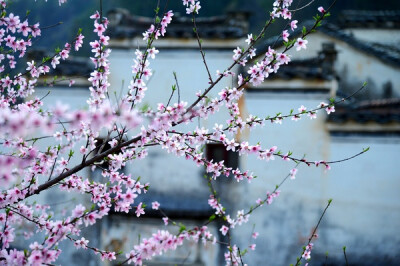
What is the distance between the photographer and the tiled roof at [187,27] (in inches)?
307

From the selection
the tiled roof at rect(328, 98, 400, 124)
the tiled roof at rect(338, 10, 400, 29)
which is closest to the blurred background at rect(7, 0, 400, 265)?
the tiled roof at rect(328, 98, 400, 124)

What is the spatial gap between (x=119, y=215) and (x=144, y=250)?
4.92 metres

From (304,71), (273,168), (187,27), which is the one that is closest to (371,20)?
(304,71)

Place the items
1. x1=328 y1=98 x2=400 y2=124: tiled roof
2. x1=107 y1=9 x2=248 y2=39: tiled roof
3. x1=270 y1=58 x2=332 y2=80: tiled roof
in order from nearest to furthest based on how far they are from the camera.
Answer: x1=328 y1=98 x2=400 y2=124: tiled roof → x1=270 y1=58 x2=332 y2=80: tiled roof → x1=107 y1=9 x2=248 y2=39: tiled roof

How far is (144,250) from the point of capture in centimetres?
302

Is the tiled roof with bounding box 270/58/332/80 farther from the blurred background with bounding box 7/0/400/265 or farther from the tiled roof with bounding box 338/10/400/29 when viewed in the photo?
the tiled roof with bounding box 338/10/400/29

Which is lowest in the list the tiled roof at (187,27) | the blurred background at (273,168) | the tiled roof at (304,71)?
the blurred background at (273,168)

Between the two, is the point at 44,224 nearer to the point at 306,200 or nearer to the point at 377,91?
the point at 306,200

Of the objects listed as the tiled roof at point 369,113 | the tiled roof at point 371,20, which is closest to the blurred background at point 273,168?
the tiled roof at point 369,113

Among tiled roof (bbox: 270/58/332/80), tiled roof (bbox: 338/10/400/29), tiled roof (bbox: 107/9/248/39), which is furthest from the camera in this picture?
tiled roof (bbox: 338/10/400/29)

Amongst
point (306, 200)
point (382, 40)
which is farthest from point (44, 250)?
point (382, 40)

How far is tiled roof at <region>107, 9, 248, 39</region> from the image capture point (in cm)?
779

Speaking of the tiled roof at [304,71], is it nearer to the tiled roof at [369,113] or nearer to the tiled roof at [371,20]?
the tiled roof at [369,113]

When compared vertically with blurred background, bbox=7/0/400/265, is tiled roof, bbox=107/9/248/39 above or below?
above
